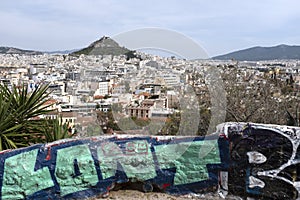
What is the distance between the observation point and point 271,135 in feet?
16.0

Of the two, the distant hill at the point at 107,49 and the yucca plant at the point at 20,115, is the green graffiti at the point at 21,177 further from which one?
the distant hill at the point at 107,49

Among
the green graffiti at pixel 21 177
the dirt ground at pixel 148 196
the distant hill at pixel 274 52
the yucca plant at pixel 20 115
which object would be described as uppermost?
the distant hill at pixel 274 52

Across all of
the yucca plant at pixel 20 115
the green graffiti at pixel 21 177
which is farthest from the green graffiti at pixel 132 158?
the yucca plant at pixel 20 115

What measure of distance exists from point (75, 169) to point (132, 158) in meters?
0.85

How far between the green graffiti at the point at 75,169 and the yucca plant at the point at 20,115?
3.84 ft

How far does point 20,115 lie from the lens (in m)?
5.90

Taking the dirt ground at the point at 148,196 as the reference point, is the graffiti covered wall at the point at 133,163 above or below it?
above

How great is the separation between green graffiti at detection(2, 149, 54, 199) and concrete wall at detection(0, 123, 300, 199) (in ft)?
0.04

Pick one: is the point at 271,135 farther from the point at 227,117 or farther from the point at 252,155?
the point at 227,117

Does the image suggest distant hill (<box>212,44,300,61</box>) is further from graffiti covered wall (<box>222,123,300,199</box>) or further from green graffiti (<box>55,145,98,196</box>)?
green graffiti (<box>55,145,98,196</box>)

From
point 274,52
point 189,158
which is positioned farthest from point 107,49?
point 274,52

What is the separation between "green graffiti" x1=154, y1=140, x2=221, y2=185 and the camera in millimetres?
5059

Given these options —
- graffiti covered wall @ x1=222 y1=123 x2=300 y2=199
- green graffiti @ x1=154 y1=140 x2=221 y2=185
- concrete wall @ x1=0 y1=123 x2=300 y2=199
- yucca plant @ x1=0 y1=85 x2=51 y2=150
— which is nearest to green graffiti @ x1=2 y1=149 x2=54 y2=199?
concrete wall @ x1=0 y1=123 x2=300 y2=199

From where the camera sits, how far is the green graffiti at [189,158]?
5.06 m
